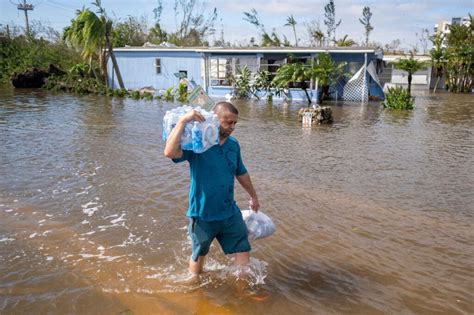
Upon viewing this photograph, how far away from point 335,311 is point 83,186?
5033 mm

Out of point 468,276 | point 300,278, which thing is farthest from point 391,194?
point 300,278

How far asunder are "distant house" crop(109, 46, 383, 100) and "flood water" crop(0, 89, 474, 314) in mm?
12363

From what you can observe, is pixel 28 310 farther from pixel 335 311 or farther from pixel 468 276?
pixel 468 276

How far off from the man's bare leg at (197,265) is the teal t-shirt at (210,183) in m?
0.59

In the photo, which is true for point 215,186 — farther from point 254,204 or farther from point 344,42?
point 344,42

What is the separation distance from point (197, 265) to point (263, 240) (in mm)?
1320

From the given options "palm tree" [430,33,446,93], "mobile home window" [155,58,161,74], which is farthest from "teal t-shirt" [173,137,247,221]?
"palm tree" [430,33,446,93]

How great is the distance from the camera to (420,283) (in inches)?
165

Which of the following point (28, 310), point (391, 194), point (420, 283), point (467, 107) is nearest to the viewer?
→ point (28, 310)

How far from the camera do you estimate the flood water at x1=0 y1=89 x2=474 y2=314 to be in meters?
3.90


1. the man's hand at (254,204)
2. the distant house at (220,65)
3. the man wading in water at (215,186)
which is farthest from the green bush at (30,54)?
the man wading in water at (215,186)

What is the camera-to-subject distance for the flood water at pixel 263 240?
3.90 m

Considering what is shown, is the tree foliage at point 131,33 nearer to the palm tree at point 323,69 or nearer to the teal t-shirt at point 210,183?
the palm tree at point 323,69

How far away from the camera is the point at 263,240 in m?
5.19
